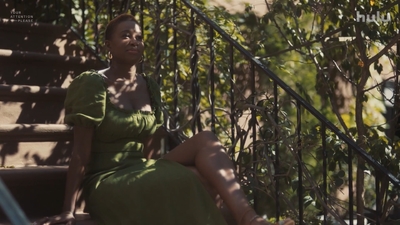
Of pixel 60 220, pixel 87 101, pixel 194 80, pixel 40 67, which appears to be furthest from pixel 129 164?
pixel 40 67

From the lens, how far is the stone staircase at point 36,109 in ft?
12.3

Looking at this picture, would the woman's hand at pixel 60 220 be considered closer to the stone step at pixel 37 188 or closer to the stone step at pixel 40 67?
the stone step at pixel 37 188

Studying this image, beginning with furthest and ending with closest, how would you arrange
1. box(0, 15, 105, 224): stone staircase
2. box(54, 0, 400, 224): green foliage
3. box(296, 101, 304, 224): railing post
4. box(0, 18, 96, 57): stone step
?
box(0, 18, 96, 57): stone step, box(54, 0, 400, 224): green foliage, box(296, 101, 304, 224): railing post, box(0, 15, 105, 224): stone staircase

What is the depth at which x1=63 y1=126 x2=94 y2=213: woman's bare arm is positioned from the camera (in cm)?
340

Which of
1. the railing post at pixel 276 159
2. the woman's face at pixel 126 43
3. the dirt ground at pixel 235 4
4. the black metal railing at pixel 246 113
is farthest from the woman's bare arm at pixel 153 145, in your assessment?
the dirt ground at pixel 235 4

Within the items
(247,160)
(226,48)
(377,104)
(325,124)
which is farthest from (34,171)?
(377,104)

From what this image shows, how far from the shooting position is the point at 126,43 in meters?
3.82

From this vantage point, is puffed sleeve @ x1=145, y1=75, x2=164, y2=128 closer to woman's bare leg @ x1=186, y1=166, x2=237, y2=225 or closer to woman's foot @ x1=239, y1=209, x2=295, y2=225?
woman's bare leg @ x1=186, y1=166, x2=237, y2=225

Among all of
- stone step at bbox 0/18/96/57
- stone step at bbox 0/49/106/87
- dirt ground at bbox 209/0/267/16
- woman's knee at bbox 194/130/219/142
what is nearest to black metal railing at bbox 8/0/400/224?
stone step at bbox 0/18/96/57

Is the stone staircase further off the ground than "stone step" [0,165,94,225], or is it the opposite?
the stone staircase

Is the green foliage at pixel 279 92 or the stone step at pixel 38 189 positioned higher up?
the green foliage at pixel 279 92

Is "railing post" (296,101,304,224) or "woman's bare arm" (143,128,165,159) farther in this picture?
"woman's bare arm" (143,128,165,159)

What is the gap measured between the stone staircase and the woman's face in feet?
2.09

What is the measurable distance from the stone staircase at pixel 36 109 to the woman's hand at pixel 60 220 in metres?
0.16
